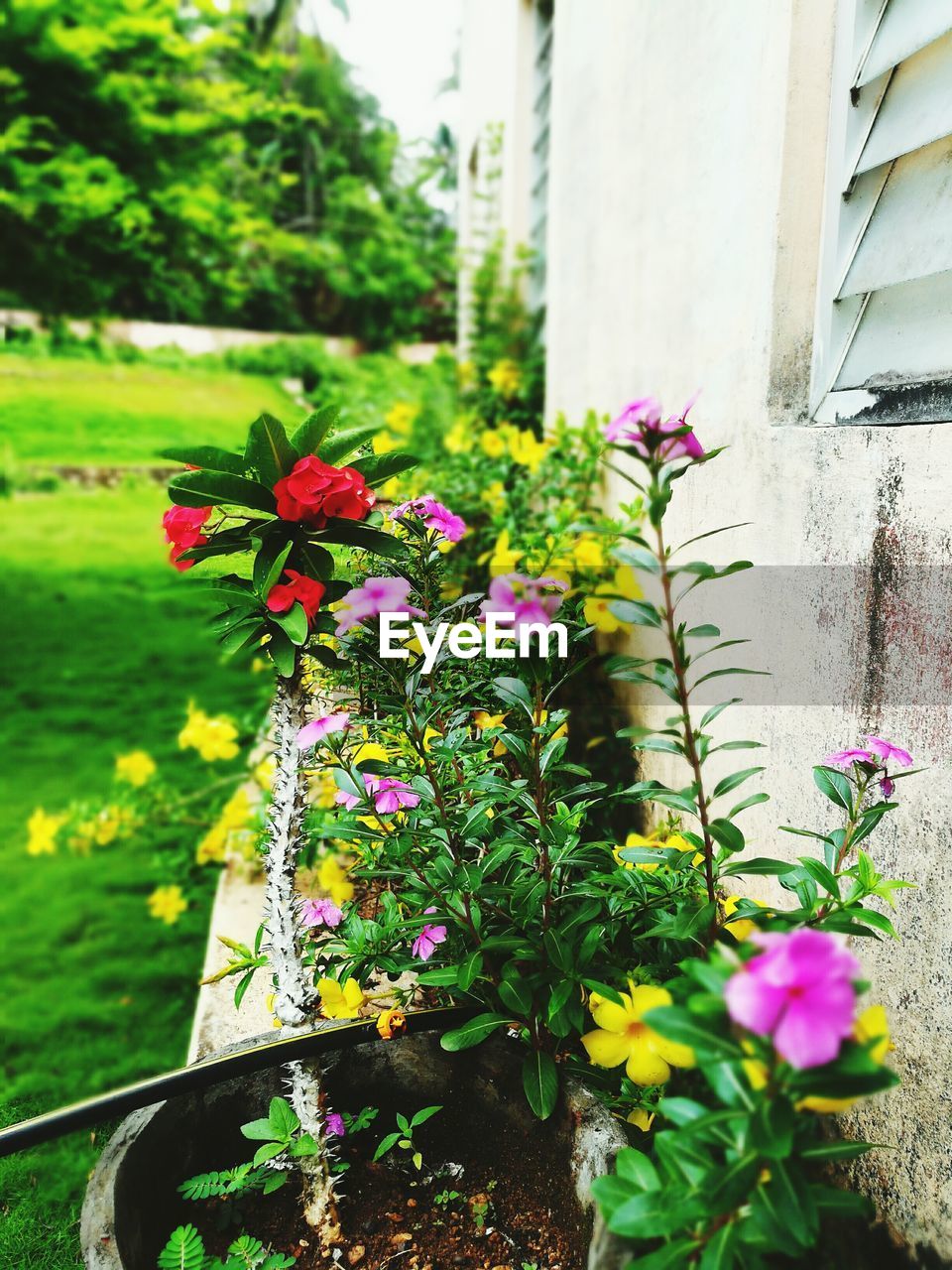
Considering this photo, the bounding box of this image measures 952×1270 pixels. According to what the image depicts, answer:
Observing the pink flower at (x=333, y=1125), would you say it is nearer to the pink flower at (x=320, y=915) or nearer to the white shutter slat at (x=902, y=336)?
the pink flower at (x=320, y=915)

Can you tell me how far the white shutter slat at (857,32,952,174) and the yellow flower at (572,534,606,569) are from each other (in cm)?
113

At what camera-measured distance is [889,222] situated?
1476 mm

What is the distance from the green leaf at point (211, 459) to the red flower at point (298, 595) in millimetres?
171

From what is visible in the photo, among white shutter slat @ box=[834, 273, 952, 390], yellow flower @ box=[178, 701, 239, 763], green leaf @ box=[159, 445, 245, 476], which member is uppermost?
white shutter slat @ box=[834, 273, 952, 390]

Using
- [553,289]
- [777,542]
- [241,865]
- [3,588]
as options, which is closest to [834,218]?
[777,542]

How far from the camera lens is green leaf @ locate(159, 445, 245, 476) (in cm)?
124

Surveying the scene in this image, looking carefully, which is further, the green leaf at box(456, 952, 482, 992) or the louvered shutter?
the louvered shutter

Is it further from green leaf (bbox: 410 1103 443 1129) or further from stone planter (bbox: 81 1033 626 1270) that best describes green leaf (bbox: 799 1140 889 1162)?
green leaf (bbox: 410 1103 443 1129)

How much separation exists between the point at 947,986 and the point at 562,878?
20.4 inches

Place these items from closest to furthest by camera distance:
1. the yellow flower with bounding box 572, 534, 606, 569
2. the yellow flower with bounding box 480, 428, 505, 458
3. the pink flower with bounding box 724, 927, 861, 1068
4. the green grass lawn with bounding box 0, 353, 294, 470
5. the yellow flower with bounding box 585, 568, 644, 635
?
the pink flower with bounding box 724, 927, 861, 1068, the yellow flower with bounding box 585, 568, 644, 635, the yellow flower with bounding box 572, 534, 606, 569, the yellow flower with bounding box 480, 428, 505, 458, the green grass lawn with bounding box 0, 353, 294, 470

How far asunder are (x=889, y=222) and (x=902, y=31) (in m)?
0.27

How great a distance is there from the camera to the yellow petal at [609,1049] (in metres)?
1.24

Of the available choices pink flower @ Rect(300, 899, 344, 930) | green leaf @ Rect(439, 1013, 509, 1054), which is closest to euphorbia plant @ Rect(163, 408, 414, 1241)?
pink flower @ Rect(300, 899, 344, 930)

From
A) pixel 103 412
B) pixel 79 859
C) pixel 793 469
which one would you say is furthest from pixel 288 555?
pixel 103 412
